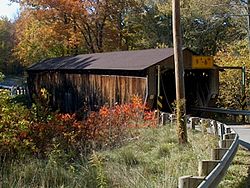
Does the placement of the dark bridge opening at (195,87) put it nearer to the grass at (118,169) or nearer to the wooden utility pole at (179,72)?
the wooden utility pole at (179,72)

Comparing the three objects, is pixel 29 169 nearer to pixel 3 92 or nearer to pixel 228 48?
pixel 3 92

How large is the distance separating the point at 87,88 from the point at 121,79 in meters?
3.73

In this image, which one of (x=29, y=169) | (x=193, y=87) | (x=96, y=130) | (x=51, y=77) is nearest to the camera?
(x=29, y=169)

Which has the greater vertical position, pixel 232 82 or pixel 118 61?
pixel 118 61

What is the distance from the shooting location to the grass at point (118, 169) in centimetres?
634

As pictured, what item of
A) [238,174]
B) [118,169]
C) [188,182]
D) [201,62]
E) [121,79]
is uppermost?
[201,62]

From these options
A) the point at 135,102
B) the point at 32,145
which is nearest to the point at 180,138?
the point at 32,145

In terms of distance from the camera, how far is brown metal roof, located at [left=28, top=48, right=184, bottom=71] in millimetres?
19625

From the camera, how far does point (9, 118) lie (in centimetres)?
979

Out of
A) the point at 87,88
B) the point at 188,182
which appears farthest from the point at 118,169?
the point at 87,88

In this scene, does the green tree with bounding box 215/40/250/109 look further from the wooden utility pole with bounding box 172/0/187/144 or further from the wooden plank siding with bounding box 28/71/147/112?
the wooden utility pole with bounding box 172/0/187/144

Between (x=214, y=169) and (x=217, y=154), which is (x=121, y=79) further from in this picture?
(x=214, y=169)

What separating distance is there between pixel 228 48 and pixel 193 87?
9.08 m

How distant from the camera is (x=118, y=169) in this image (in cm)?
693
